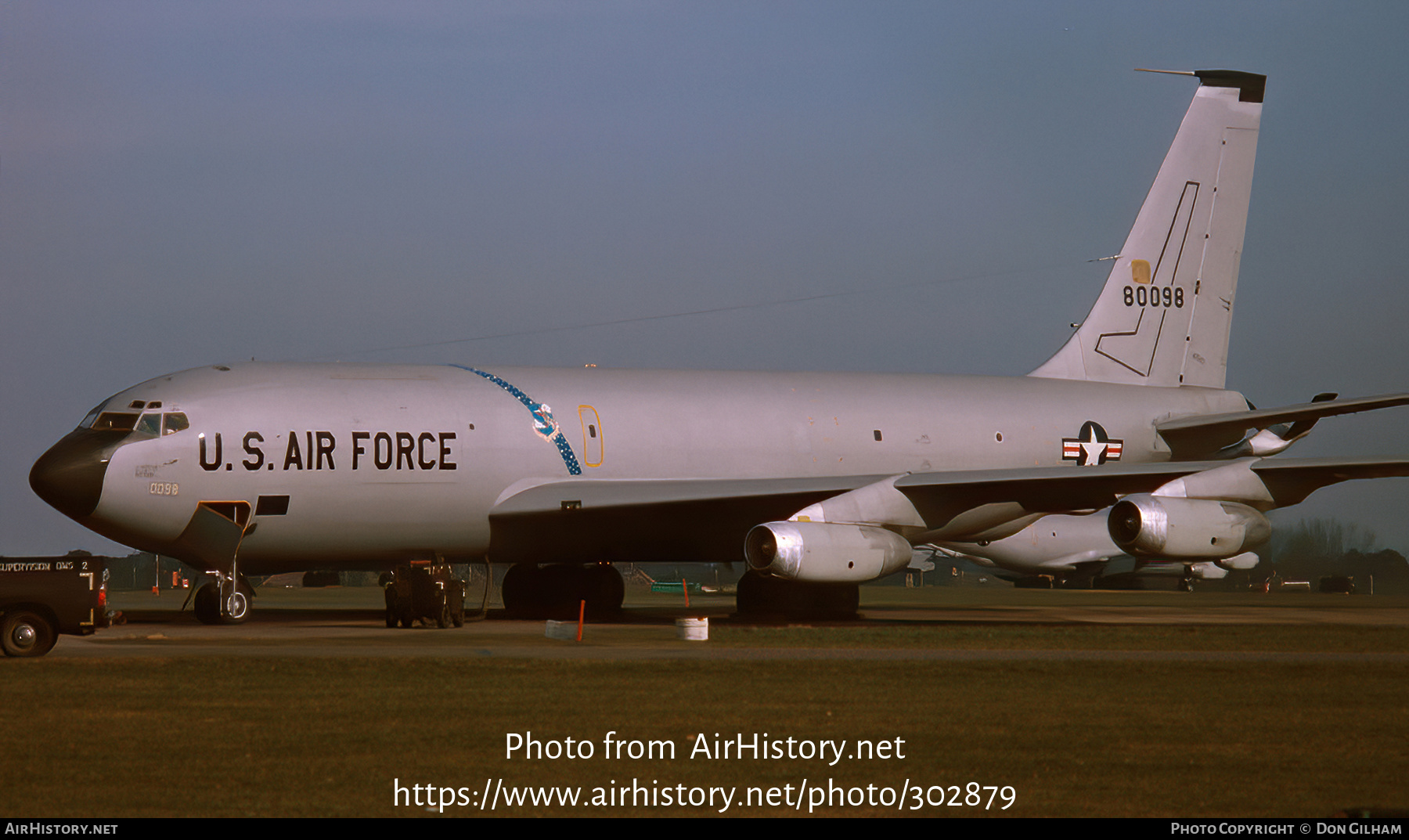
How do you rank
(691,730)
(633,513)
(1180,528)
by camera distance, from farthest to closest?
(633,513) → (1180,528) → (691,730)

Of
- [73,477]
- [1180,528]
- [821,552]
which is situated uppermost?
[73,477]

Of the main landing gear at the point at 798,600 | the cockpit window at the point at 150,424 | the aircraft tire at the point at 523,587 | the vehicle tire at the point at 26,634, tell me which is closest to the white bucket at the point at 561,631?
the main landing gear at the point at 798,600

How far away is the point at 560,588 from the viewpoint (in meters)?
29.3

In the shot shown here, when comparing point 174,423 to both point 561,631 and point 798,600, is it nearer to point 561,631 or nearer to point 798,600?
point 561,631

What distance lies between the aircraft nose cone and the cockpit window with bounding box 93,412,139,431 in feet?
1.34

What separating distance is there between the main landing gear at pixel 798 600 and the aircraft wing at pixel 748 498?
1132 mm

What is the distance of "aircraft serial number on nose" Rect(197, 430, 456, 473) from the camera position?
76.6 ft

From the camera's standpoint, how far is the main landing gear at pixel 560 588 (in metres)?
29.3

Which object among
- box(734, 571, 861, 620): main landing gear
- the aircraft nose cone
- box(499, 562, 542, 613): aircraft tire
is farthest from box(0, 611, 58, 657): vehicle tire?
box(734, 571, 861, 620): main landing gear

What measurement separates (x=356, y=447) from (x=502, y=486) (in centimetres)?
257

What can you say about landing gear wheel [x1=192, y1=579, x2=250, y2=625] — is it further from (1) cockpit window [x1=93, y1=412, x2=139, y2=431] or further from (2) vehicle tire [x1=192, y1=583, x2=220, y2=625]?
(1) cockpit window [x1=93, y1=412, x2=139, y2=431]

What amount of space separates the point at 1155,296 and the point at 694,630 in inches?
692

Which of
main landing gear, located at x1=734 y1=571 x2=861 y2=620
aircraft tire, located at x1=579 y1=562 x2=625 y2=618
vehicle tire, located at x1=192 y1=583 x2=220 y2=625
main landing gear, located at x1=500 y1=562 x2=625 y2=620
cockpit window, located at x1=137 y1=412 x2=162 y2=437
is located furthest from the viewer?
aircraft tire, located at x1=579 y1=562 x2=625 y2=618

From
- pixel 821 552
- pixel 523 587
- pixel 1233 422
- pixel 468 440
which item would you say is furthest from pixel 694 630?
pixel 1233 422
